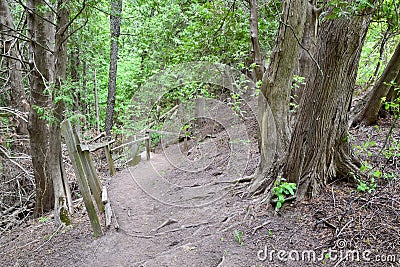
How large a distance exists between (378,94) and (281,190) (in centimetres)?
413

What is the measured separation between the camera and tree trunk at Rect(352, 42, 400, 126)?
5.93 meters

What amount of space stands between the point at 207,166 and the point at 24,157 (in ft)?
14.7

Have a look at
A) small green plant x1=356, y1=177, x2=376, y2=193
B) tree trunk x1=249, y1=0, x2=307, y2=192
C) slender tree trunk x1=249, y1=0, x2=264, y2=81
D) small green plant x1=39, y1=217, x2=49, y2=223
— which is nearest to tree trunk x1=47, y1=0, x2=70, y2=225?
small green plant x1=39, y1=217, x2=49, y2=223

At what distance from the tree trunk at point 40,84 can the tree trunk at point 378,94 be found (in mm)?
6514

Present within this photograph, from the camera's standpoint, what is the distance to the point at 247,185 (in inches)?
205

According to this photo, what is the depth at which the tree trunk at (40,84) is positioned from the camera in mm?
5492

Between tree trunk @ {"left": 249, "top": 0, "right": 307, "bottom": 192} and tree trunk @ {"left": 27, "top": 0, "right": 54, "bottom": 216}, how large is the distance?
12.1 feet

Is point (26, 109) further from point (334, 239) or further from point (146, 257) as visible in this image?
point (334, 239)

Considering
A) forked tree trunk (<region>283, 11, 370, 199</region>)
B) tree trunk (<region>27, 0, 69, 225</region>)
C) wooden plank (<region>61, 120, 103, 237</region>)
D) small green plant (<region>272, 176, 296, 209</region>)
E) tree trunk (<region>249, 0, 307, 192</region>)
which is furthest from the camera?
tree trunk (<region>27, 0, 69, 225</region>)

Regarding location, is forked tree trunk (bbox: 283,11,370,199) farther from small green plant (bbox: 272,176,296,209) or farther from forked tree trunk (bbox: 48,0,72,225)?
forked tree trunk (bbox: 48,0,72,225)

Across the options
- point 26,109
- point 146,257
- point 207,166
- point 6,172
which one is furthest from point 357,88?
point 6,172

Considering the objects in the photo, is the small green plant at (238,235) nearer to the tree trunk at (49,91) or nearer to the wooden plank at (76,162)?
the wooden plank at (76,162)

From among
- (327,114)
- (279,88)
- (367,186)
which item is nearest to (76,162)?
(279,88)

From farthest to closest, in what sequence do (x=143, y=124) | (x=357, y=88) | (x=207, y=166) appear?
1. (x=143, y=124)
2. (x=357, y=88)
3. (x=207, y=166)
